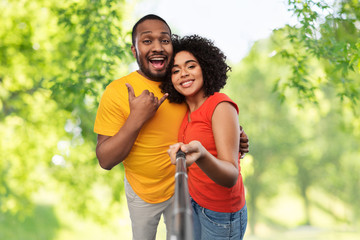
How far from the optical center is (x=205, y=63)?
201cm

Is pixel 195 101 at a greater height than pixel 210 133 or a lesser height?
greater

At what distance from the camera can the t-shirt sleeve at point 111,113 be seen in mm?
2104

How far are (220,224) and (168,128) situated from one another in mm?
606

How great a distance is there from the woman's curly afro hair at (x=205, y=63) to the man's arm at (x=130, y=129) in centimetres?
16

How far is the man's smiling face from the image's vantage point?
217 centimetres

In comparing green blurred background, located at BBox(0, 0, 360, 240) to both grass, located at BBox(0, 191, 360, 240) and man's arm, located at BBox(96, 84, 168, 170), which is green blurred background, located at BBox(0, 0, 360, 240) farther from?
man's arm, located at BBox(96, 84, 168, 170)

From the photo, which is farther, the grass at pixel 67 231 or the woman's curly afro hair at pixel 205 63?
the grass at pixel 67 231

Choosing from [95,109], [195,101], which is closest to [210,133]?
[195,101]

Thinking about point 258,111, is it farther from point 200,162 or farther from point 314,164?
point 200,162

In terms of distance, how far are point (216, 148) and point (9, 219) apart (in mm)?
10636

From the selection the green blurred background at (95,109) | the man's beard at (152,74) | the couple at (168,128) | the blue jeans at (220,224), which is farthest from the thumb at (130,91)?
the green blurred background at (95,109)

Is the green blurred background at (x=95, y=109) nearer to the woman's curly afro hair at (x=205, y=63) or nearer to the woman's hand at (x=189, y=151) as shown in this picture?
the woman's curly afro hair at (x=205, y=63)

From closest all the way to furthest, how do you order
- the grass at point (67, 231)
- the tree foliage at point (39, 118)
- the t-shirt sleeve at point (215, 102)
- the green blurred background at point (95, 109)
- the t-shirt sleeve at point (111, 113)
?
the t-shirt sleeve at point (215, 102) → the t-shirt sleeve at point (111, 113) → the green blurred background at point (95, 109) → the tree foliage at point (39, 118) → the grass at point (67, 231)

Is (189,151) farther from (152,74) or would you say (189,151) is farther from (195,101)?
(152,74)
